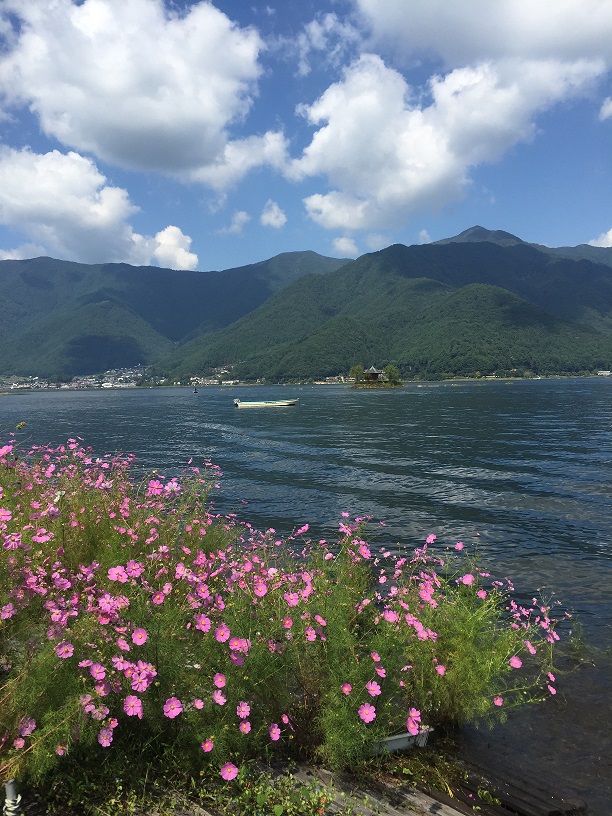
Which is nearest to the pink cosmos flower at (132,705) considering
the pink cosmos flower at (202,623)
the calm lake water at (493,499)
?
the pink cosmos flower at (202,623)

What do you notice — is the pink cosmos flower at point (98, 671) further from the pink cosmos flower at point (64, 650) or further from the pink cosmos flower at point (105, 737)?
the pink cosmos flower at point (105, 737)

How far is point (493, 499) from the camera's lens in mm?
19719

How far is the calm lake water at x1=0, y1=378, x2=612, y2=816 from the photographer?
6016mm

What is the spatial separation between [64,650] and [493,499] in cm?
1876

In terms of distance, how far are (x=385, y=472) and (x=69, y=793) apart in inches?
923

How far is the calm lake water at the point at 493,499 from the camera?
Result: 19.7 feet

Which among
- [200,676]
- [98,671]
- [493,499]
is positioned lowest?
[493,499]

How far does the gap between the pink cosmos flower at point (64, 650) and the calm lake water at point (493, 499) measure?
452 cm

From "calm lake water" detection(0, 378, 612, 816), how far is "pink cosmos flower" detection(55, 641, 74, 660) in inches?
178

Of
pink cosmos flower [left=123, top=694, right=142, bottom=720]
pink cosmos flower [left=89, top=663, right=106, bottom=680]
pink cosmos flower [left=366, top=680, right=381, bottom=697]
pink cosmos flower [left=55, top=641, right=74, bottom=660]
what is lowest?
pink cosmos flower [left=366, top=680, right=381, bottom=697]

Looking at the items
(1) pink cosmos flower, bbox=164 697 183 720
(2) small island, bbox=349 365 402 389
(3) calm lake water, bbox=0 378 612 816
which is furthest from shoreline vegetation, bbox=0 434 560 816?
(2) small island, bbox=349 365 402 389

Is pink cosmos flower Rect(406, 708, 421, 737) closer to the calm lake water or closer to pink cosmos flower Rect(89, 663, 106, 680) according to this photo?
the calm lake water

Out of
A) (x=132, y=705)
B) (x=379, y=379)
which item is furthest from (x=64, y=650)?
(x=379, y=379)

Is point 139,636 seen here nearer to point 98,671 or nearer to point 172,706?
point 98,671
